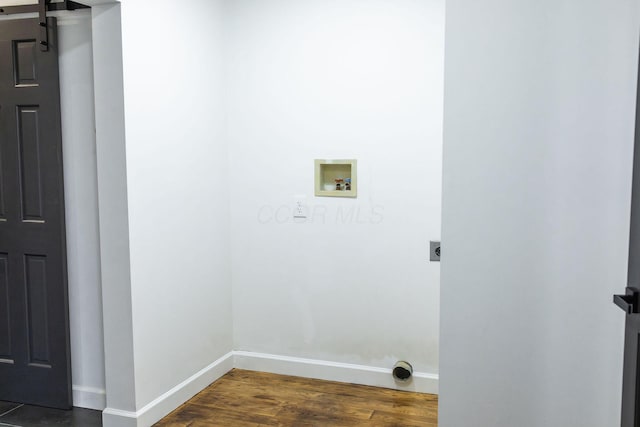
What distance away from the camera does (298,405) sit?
3250 millimetres

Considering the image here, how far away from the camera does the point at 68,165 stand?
3082 mm

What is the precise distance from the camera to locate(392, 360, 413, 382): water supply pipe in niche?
133 inches

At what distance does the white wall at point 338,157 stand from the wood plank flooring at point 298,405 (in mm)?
184

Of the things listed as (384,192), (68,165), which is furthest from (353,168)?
(68,165)

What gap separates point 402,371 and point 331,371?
470mm

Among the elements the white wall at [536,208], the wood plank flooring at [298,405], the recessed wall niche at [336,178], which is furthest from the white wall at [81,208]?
the white wall at [536,208]

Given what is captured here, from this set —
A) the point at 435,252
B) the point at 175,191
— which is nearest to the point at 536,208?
the point at 435,252

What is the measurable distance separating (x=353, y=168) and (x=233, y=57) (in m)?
1.05

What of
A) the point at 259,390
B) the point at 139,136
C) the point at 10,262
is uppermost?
the point at 139,136

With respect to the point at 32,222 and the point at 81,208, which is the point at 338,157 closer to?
the point at 81,208

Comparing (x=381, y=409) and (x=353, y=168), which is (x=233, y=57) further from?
(x=381, y=409)

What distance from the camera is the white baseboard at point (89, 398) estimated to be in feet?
10.4

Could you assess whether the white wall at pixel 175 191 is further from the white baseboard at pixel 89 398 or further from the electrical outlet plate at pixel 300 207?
the electrical outlet plate at pixel 300 207

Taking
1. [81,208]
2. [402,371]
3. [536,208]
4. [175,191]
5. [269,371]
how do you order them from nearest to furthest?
[536,208]
[81,208]
[175,191]
[402,371]
[269,371]
